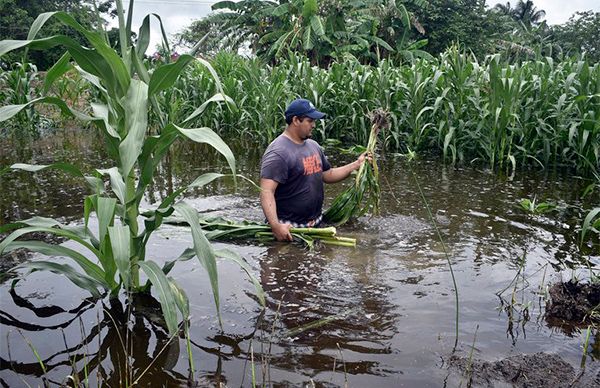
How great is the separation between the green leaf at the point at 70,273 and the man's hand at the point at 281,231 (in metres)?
1.58

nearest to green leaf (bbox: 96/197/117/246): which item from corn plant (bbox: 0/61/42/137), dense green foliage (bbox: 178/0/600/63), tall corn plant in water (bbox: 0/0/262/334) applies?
tall corn plant in water (bbox: 0/0/262/334)

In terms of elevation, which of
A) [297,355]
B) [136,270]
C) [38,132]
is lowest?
[297,355]

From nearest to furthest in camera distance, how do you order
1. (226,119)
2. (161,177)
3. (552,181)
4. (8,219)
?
(8,219)
(552,181)
(161,177)
(226,119)

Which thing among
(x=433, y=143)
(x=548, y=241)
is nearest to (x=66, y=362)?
(x=548, y=241)

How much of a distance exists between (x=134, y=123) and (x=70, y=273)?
39.9 inches

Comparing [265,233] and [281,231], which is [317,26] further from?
[281,231]

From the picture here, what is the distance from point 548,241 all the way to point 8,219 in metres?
4.80

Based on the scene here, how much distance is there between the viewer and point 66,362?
8.47ft

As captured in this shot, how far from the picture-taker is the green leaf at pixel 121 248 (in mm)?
2449

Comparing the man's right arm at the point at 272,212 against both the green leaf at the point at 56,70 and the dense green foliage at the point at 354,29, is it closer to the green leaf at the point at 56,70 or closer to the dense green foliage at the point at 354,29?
the green leaf at the point at 56,70

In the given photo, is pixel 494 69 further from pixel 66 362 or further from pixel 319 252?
pixel 66 362

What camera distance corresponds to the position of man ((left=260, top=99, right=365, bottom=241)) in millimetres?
4410

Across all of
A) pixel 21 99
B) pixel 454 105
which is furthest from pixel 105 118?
pixel 21 99

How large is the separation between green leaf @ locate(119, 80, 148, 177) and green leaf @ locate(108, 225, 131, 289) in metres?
0.27
